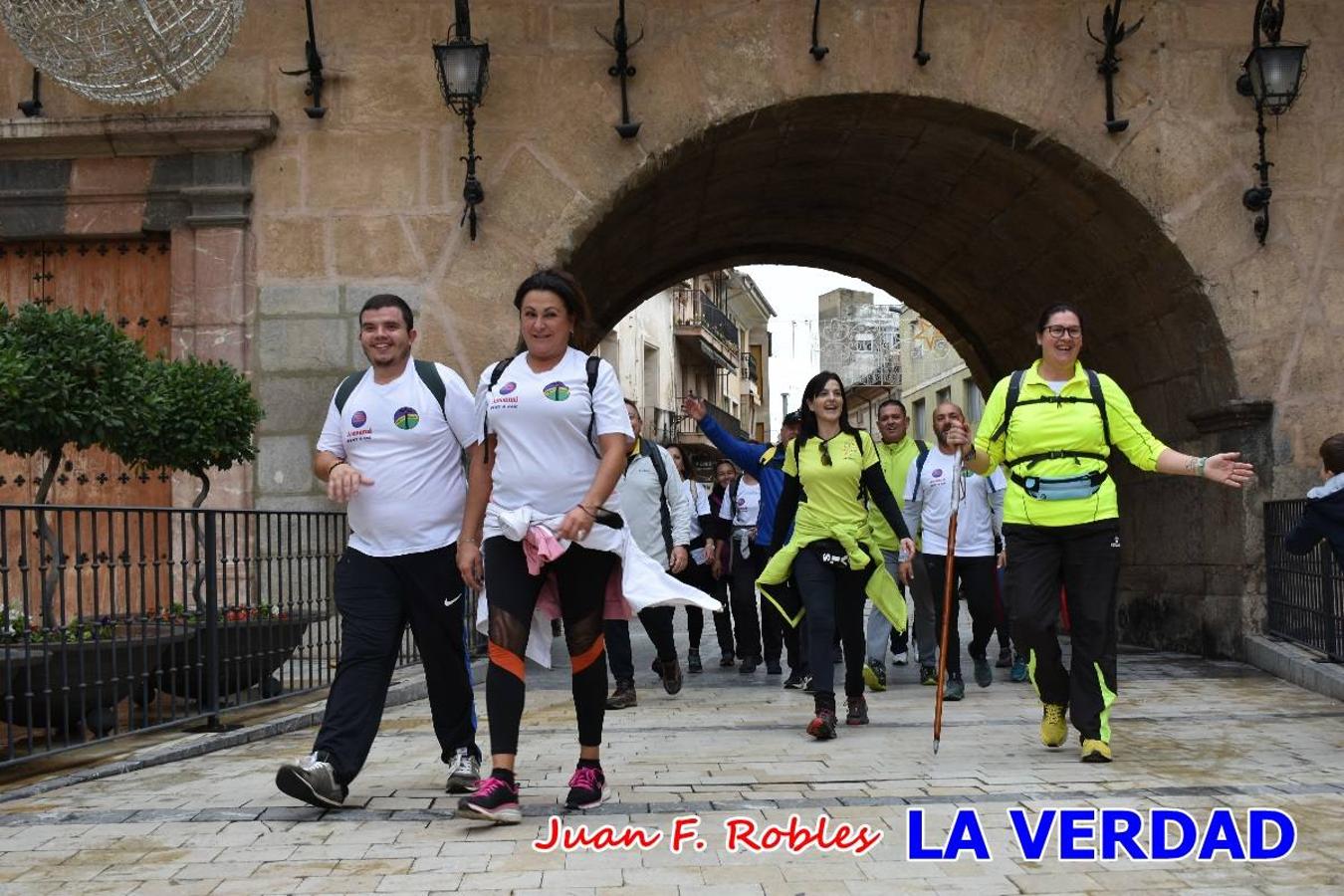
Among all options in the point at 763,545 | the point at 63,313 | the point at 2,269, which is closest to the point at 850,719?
the point at 763,545

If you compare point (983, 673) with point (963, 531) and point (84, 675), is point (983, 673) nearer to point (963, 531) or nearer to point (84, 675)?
point (963, 531)

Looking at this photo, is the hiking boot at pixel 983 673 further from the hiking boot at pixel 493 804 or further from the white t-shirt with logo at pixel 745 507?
the hiking boot at pixel 493 804

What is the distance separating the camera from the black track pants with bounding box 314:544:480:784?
16.7 ft

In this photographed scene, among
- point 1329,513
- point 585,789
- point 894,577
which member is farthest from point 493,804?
point 894,577

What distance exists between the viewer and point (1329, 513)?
6.92 metres

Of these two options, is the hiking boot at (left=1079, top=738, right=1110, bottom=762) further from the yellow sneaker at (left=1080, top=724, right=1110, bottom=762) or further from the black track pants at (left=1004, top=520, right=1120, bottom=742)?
the black track pants at (left=1004, top=520, right=1120, bottom=742)

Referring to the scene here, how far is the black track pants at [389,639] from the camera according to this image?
200 inches

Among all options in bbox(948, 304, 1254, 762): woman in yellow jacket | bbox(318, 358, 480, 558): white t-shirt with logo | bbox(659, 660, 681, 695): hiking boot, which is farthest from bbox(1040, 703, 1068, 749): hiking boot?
bbox(659, 660, 681, 695): hiking boot

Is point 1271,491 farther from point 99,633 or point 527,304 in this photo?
point 99,633

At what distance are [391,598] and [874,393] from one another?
167 ft

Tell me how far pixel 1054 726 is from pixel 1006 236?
24.0ft

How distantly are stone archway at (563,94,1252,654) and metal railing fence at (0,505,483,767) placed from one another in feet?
11.6

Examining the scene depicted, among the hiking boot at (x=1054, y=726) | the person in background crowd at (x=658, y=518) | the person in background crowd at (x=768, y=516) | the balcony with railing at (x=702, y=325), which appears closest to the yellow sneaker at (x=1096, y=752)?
the hiking boot at (x=1054, y=726)

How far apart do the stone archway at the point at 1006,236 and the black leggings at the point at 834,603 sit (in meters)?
4.12
